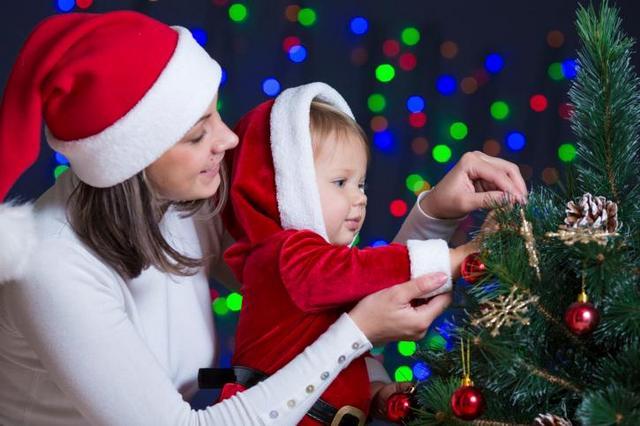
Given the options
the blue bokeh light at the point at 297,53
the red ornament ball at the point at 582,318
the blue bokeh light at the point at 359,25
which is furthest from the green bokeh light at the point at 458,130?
the red ornament ball at the point at 582,318

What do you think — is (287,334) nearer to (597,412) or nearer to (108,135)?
(108,135)

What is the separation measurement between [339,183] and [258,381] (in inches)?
13.7

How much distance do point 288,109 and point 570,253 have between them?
2.02 ft

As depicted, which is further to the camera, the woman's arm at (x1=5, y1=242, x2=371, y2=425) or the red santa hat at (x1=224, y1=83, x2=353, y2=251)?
the red santa hat at (x1=224, y1=83, x2=353, y2=251)

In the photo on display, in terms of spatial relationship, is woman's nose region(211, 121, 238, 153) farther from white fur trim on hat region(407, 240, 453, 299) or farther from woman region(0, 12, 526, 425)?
white fur trim on hat region(407, 240, 453, 299)

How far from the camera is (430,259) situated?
1255 millimetres

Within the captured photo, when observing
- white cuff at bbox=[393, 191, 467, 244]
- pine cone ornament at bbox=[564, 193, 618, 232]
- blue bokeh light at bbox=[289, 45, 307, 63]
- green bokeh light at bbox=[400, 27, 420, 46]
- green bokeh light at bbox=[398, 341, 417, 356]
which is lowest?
green bokeh light at bbox=[398, 341, 417, 356]

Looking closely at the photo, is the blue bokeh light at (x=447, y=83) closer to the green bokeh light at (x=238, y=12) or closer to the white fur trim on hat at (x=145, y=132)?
the green bokeh light at (x=238, y=12)

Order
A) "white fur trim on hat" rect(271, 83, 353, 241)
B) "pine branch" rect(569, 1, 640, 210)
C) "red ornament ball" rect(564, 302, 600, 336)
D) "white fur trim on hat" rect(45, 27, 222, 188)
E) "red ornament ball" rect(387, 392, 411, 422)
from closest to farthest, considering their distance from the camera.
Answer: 1. "red ornament ball" rect(564, 302, 600, 336)
2. "pine branch" rect(569, 1, 640, 210)
3. "red ornament ball" rect(387, 392, 411, 422)
4. "white fur trim on hat" rect(45, 27, 222, 188)
5. "white fur trim on hat" rect(271, 83, 353, 241)

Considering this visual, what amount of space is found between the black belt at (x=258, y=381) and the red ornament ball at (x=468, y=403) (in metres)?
0.40

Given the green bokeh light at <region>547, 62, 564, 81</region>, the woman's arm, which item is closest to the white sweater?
the woman's arm

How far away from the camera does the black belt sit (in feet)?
4.49

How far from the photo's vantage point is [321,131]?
1501 mm

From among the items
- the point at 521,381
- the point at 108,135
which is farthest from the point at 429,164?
the point at 521,381
